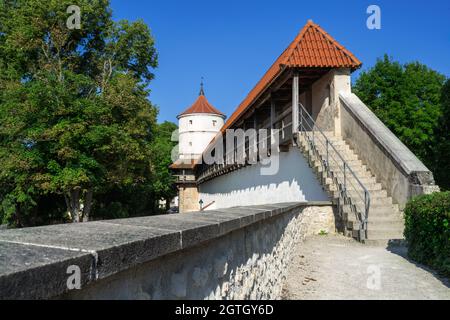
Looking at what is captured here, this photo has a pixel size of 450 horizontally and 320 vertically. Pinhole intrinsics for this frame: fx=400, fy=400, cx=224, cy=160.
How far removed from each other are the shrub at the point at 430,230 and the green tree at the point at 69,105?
1428 centimetres

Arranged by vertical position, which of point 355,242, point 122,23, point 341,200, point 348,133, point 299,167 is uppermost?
point 122,23

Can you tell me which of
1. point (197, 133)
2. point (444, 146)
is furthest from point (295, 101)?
point (197, 133)

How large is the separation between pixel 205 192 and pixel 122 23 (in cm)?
2109

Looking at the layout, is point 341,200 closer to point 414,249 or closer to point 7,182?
point 414,249

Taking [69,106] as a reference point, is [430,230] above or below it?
below

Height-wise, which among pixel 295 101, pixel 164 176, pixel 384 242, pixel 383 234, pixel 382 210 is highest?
pixel 295 101

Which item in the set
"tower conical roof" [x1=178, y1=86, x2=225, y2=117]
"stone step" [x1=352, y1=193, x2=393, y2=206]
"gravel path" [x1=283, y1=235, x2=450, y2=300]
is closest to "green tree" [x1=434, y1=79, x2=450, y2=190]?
"stone step" [x1=352, y1=193, x2=393, y2=206]

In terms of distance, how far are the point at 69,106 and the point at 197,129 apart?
32662 millimetres

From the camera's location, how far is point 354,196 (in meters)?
10.4

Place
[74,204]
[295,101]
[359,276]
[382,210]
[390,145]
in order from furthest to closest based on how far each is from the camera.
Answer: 1. [74,204]
2. [295,101]
3. [390,145]
4. [382,210]
5. [359,276]

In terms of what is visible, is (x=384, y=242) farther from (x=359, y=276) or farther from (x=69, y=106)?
(x=69, y=106)

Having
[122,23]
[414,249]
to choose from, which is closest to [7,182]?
[122,23]

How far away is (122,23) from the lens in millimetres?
23500

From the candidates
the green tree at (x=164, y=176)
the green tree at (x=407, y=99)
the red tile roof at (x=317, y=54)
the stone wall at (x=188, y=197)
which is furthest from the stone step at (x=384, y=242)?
→ the stone wall at (x=188, y=197)
